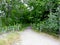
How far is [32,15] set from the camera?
21.7m

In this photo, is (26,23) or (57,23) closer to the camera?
(57,23)

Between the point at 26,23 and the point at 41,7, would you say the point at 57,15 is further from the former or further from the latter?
the point at 26,23

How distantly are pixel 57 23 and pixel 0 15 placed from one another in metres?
9.12

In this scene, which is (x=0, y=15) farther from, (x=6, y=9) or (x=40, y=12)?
(x=40, y=12)

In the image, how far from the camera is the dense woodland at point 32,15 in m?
14.8

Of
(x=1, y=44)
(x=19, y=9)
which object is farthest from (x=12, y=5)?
(x=1, y=44)

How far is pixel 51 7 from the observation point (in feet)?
54.3

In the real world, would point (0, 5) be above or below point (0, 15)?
above

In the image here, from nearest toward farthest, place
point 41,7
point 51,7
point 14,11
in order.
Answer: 1. point 51,7
2. point 41,7
3. point 14,11

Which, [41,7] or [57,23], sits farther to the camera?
[41,7]

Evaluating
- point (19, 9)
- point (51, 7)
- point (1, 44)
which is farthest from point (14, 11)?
point (1, 44)

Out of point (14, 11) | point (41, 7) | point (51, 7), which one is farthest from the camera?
point (14, 11)

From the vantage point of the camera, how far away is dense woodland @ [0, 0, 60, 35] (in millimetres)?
14801

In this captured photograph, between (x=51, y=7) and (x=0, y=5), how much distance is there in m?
7.18
